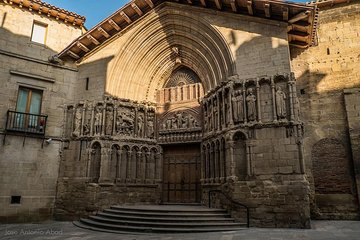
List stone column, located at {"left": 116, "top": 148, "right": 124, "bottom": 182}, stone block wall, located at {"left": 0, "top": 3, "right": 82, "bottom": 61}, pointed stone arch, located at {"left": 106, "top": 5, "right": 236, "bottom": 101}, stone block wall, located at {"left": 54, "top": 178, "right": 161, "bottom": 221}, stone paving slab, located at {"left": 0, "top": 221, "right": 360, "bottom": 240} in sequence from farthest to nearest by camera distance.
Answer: pointed stone arch, located at {"left": 106, "top": 5, "right": 236, "bottom": 101} < stone block wall, located at {"left": 0, "top": 3, "right": 82, "bottom": 61} < stone column, located at {"left": 116, "top": 148, "right": 124, "bottom": 182} < stone block wall, located at {"left": 54, "top": 178, "right": 161, "bottom": 221} < stone paving slab, located at {"left": 0, "top": 221, "right": 360, "bottom": 240}

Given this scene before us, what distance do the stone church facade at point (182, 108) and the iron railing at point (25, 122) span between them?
0.12 feet

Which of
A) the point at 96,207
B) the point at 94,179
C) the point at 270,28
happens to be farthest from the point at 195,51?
the point at 96,207

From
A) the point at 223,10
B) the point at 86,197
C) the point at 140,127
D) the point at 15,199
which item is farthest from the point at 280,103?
the point at 15,199

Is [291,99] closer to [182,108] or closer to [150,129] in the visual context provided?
[182,108]

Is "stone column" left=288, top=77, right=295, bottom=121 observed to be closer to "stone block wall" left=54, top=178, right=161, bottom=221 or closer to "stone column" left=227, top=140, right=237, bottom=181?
"stone column" left=227, top=140, right=237, bottom=181

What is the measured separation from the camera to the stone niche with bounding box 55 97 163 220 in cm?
992

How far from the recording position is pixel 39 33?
11.3 meters

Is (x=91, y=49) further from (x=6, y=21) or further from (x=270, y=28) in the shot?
(x=270, y=28)

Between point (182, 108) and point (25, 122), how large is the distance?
238 inches

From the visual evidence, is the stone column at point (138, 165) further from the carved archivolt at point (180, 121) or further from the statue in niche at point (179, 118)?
the statue in niche at point (179, 118)

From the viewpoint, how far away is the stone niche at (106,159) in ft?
32.6

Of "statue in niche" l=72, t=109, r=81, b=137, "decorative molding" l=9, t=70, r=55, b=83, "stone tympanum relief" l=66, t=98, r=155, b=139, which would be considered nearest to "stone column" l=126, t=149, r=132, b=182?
"stone tympanum relief" l=66, t=98, r=155, b=139

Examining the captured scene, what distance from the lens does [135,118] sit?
11.1m

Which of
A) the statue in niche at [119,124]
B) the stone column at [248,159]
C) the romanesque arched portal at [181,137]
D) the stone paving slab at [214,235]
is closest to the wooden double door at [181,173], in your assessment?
the romanesque arched portal at [181,137]
